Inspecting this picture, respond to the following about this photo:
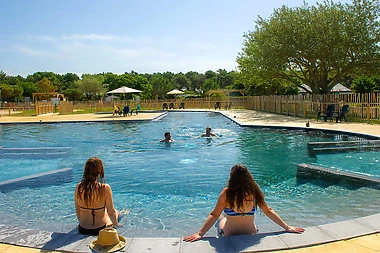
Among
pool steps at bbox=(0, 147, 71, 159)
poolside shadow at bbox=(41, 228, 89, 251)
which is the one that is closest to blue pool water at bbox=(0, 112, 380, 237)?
pool steps at bbox=(0, 147, 71, 159)

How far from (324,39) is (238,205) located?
2193 cm

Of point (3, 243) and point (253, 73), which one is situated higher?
point (253, 73)

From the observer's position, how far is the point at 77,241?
3594 mm

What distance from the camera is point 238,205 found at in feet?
12.1

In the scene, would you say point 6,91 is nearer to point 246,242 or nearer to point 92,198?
point 92,198

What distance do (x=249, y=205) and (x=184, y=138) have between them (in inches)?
446

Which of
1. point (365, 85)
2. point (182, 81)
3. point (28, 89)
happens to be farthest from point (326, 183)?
point (182, 81)

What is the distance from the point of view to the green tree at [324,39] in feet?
75.4

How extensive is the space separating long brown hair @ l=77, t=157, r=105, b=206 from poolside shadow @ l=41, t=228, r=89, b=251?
0.44 meters

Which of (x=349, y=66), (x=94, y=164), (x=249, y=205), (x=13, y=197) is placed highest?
(x=349, y=66)

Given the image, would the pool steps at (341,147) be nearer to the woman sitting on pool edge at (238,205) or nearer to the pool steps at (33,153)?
the woman sitting on pool edge at (238,205)

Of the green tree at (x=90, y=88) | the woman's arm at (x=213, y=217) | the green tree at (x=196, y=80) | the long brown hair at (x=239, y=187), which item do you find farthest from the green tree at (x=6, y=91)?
the long brown hair at (x=239, y=187)

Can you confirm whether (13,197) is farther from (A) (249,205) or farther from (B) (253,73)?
(B) (253,73)

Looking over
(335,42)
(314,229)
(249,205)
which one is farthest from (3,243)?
(335,42)
